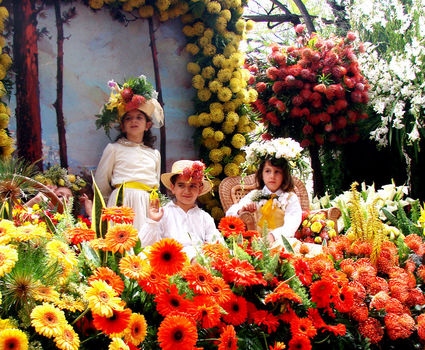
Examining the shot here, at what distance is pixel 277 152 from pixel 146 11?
7.18 feet

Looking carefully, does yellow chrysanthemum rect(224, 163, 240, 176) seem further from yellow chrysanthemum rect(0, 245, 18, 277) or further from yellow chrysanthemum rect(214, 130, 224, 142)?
yellow chrysanthemum rect(0, 245, 18, 277)

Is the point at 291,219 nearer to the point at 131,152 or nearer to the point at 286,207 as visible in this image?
the point at 286,207

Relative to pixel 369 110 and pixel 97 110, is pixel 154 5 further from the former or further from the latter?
pixel 369 110

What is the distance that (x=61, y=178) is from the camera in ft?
13.0

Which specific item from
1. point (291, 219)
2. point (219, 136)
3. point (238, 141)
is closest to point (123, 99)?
point (219, 136)

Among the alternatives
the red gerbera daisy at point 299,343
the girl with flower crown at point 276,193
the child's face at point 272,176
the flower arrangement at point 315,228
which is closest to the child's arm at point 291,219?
the girl with flower crown at point 276,193

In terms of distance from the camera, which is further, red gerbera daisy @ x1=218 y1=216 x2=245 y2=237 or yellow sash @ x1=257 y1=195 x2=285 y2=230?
yellow sash @ x1=257 y1=195 x2=285 y2=230

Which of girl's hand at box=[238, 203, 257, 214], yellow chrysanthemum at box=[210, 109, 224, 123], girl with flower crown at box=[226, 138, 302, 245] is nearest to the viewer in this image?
girl's hand at box=[238, 203, 257, 214]

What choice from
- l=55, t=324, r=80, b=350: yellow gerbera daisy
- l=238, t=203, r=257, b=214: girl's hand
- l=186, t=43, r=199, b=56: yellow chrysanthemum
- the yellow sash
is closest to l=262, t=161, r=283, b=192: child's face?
the yellow sash

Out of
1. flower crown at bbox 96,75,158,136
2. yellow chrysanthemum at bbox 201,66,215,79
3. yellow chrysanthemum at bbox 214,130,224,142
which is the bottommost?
yellow chrysanthemum at bbox 214,130,224,142

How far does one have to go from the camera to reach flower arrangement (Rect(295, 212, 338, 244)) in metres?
3.92

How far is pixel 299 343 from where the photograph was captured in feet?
4.88

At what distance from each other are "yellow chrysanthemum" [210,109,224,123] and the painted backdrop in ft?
1.16

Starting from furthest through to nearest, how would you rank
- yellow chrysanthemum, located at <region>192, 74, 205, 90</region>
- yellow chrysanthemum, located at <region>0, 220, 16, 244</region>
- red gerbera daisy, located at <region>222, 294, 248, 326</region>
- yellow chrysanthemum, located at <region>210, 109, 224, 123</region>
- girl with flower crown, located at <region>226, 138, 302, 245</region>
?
yellow chrysanthemum, located at <region>192, 74, 205, 90</region> < yellow chrysanthemum, located at <region>210, 109, 224, 123</region> < girl with flower crown, located at <region>226, 138, 302, 245</region> < red gerbera daisy, located at <region>222, 294, 248, 326</region> < yellow chrysanthemum, located at <region>0, 220, 16, 244</region>
